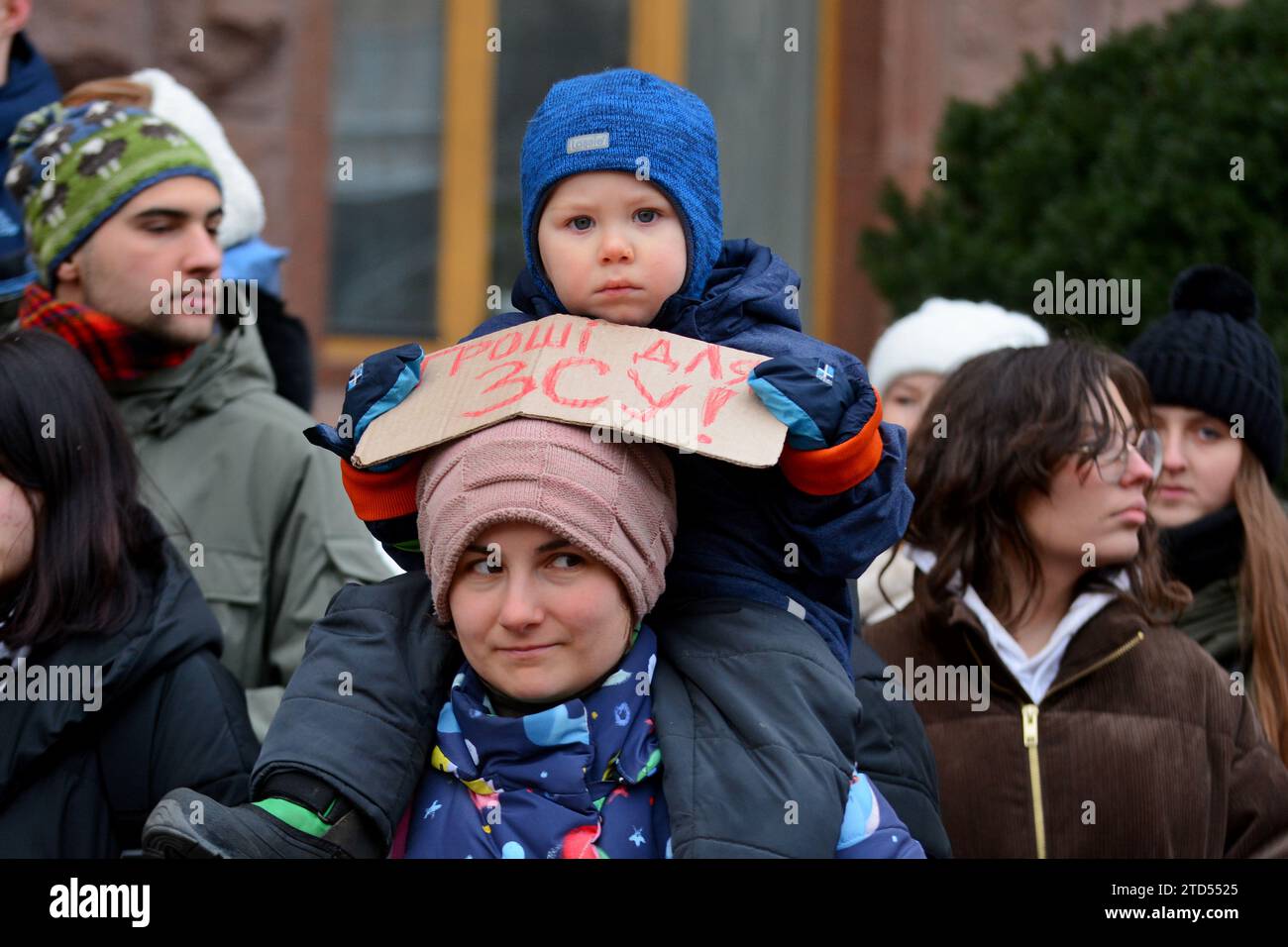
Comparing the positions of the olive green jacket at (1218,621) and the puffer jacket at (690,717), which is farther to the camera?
the olive green jacket at (1218,621)

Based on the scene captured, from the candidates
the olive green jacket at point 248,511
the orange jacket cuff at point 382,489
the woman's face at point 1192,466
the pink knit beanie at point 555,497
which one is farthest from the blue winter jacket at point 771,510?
the woman's face at point 1192,466

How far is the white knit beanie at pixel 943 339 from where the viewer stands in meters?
4.82

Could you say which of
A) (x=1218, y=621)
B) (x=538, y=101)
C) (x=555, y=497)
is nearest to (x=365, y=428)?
(x=555, y=497)

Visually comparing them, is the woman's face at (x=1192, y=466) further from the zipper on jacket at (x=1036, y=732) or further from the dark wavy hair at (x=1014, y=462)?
the zipper on jacket at (x=1036, y=732)

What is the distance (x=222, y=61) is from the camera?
684 cm

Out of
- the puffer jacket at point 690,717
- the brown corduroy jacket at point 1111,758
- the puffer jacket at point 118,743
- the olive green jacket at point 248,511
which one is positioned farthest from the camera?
the olive green jacket at point 248,511

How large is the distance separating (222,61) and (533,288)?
4.72 meters

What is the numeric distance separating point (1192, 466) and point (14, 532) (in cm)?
248

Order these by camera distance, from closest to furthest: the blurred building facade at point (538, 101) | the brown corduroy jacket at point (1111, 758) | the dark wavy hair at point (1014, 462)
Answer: the brown corduroy jacket at point (1111, 758) → the dark wavy hair at point (1014, 462) → the blurred building facade at point (538, 101)

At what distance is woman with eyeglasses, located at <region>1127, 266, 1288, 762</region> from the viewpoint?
3809 millimetres

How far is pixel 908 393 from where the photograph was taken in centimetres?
483

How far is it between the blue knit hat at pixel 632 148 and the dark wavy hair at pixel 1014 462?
1053 millimetres
